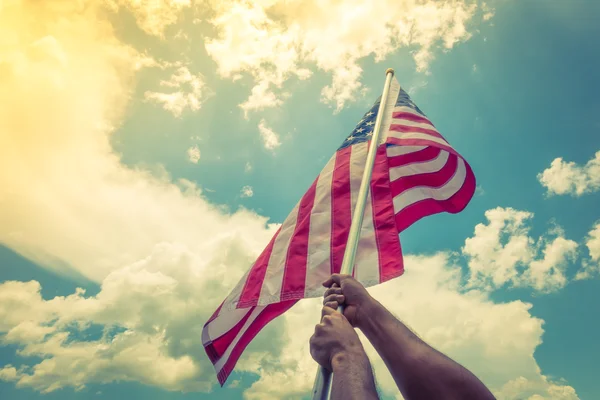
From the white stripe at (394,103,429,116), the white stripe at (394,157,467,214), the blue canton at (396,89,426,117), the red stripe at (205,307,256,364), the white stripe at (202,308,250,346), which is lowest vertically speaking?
the red stripe at (205,307,256,364)

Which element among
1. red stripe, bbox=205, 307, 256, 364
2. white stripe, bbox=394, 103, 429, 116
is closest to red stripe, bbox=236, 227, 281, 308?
red stripe, bbox=205, 307, 256, 364

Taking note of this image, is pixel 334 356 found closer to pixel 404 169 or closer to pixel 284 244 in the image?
pixel 284 244

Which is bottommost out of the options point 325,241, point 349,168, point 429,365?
point 429,365

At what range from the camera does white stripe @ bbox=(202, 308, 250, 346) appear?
215 inches

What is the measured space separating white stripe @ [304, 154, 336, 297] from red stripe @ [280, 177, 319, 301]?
67 millimetres

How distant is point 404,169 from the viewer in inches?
256

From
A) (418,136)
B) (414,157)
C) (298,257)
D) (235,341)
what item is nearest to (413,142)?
(418,136)

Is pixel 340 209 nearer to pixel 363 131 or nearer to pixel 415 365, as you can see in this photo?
pixel 363 131

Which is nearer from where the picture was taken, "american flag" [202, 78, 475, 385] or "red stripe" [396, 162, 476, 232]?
"american flag" [202, 78, 475, 385]

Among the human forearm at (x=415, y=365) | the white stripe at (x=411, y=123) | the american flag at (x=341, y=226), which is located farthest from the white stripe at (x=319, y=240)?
the human forearm at (x=415, y=365)

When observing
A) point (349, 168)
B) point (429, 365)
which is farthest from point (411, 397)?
point (349, 168)

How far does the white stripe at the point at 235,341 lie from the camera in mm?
5398

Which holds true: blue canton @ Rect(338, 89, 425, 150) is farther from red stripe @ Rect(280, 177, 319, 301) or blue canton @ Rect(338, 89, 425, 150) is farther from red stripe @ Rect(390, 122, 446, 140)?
red stripe @ Rect(280, 177, 319, 301)

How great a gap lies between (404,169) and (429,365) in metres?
4.56
